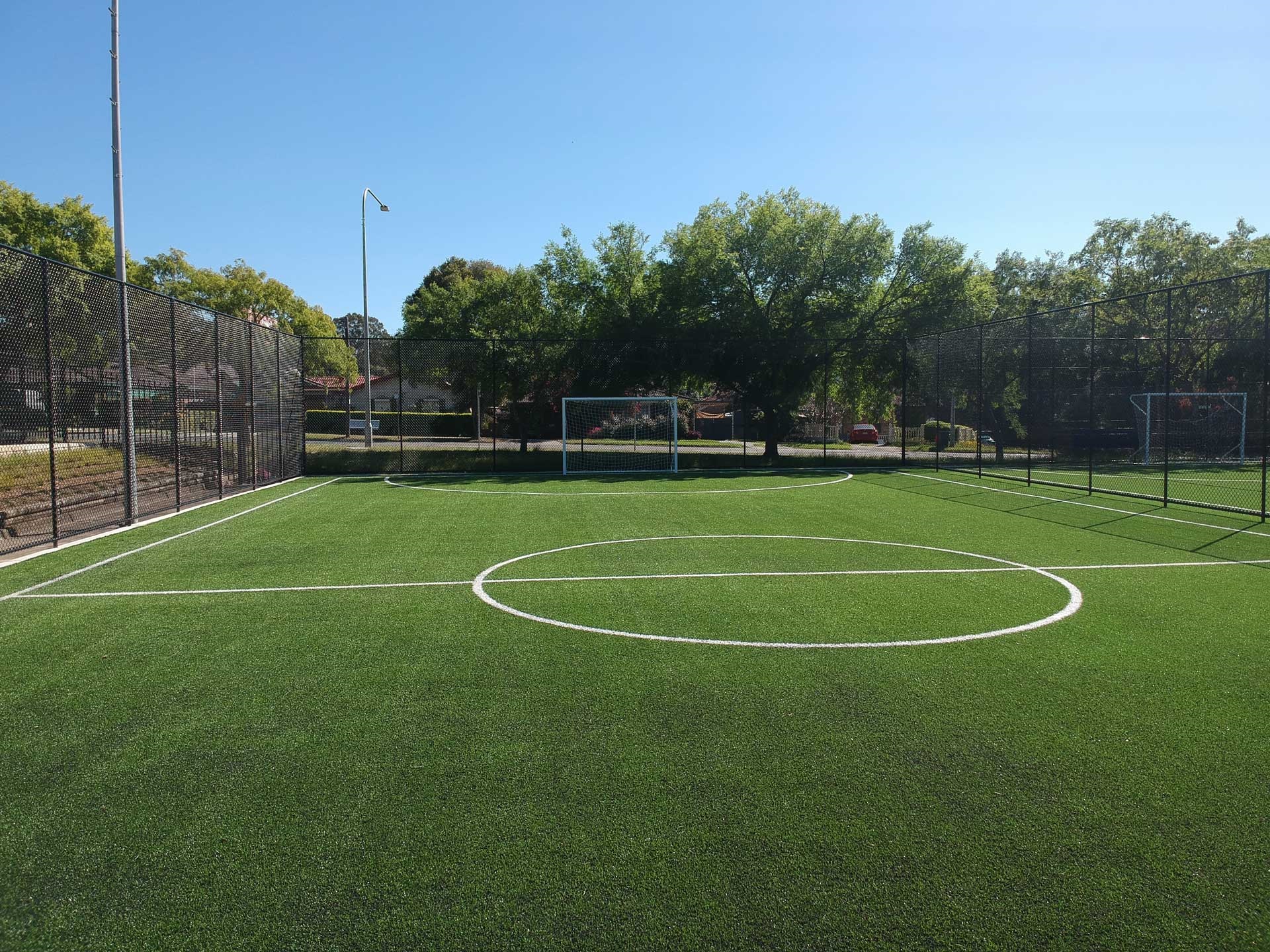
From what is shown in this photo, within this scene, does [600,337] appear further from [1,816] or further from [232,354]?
[1,816]

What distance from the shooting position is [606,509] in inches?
501

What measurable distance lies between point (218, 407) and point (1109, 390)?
22597mm

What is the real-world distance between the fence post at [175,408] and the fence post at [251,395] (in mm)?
3256

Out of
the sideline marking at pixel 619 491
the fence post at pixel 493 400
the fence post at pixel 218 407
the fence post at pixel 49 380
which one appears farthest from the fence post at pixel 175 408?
the fence post at pixel 493 400

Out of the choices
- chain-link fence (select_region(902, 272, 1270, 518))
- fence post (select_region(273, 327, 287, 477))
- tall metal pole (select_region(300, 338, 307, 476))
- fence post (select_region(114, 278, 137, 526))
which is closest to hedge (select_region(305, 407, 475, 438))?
tall metal pole (select_region(300, 338, 307, 476))

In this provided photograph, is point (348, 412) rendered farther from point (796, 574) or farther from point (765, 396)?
point (796, 574)

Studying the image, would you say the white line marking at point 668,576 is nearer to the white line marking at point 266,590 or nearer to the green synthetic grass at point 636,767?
the white line marking at point 266,590

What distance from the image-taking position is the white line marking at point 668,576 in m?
6.74

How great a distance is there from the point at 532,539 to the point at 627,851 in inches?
273

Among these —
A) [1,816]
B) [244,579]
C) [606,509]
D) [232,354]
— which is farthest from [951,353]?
[1,816]

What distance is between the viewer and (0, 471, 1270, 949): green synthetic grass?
2.48m

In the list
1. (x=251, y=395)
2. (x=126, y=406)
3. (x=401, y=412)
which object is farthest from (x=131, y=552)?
(x=401, y=412)

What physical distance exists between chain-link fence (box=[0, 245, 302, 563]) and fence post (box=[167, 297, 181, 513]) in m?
0.02

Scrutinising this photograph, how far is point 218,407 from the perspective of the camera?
14.0 metres
